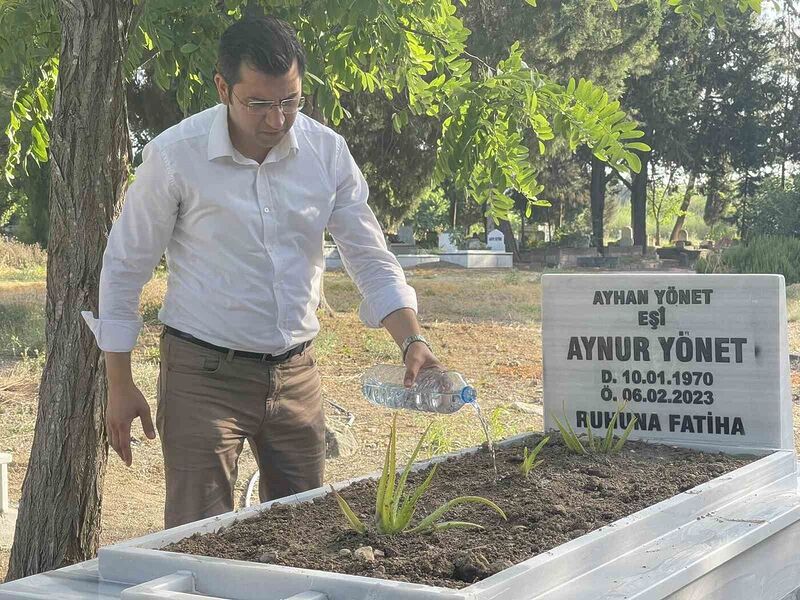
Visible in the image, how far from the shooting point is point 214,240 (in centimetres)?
301

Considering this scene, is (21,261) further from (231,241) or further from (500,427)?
(231,241)

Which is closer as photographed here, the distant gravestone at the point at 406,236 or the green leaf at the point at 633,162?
the green leaf at the point at 633,162

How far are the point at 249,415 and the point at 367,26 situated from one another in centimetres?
197

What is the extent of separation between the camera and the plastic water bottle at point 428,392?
9.71ft

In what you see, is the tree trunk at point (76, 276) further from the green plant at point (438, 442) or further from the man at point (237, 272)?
the green plant at point (438, 442)

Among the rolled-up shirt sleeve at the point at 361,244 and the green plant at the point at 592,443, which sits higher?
the rolled-up shirt sleeve at the point at 361,244

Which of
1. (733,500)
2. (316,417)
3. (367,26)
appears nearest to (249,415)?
(316,417)

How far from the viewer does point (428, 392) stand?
317 centimetres

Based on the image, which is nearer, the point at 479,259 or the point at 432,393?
the point at 432,393

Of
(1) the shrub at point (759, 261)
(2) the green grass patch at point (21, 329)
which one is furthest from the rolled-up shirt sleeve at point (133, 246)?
(1) the shrub at point (759, 261)

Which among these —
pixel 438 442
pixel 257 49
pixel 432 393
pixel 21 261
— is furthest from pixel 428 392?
pixel 21 261

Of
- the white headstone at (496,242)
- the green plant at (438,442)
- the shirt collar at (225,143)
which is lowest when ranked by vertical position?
the green plant at (438,442)

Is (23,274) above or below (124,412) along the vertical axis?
above

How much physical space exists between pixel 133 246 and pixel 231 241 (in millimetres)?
258
